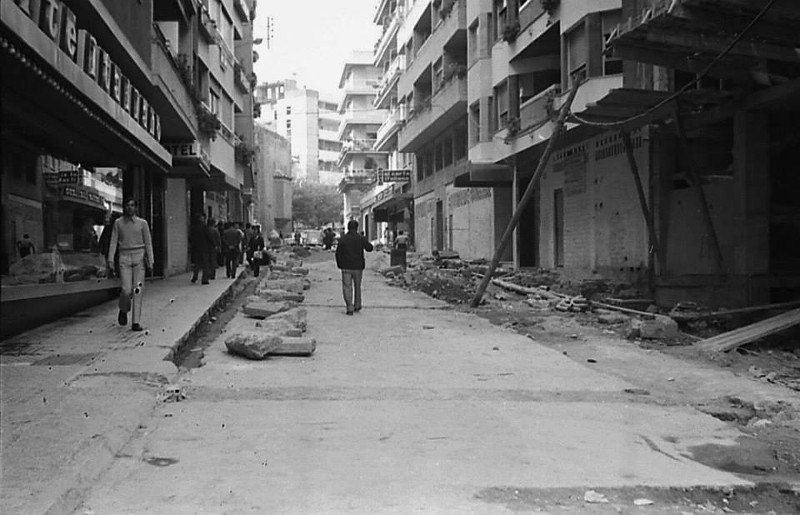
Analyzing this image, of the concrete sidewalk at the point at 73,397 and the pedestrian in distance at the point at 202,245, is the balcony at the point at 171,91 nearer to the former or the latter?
the pedestrian in distance at the point at 202,245

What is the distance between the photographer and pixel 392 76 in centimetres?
5400

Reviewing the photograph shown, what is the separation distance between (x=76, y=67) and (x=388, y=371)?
5.19m

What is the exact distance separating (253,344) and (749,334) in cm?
657

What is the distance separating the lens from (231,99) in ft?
116

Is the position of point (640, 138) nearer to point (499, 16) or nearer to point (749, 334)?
point (749, 334)

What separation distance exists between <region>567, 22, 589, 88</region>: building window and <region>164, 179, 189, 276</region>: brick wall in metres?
12.0

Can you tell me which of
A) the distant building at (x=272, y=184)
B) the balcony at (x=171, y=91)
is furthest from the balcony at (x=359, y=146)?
the balcony at (x=171, y=91)

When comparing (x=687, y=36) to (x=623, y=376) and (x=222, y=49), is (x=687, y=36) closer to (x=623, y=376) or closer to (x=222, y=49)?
(x=623, y=376)

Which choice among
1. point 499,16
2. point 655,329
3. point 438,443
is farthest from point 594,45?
point 438,443

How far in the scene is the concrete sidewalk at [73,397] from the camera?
432 cm

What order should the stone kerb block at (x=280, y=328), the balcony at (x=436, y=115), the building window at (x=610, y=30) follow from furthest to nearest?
the balcony at (x=436, y=115) → the building window at (x=610, y=30) → the stone kerb block at (x=280, y=328)

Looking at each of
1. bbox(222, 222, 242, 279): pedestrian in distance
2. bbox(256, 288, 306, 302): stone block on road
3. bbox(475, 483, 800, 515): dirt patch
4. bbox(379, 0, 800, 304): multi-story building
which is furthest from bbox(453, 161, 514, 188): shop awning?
bbox(475, 483, 800, 515): dirt patch

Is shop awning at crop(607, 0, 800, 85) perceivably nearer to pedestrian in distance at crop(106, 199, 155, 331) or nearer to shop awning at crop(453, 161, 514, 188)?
pedestrian in distance at crop(106, 199, 155, 331)

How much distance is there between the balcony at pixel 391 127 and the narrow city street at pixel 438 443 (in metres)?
39.6
